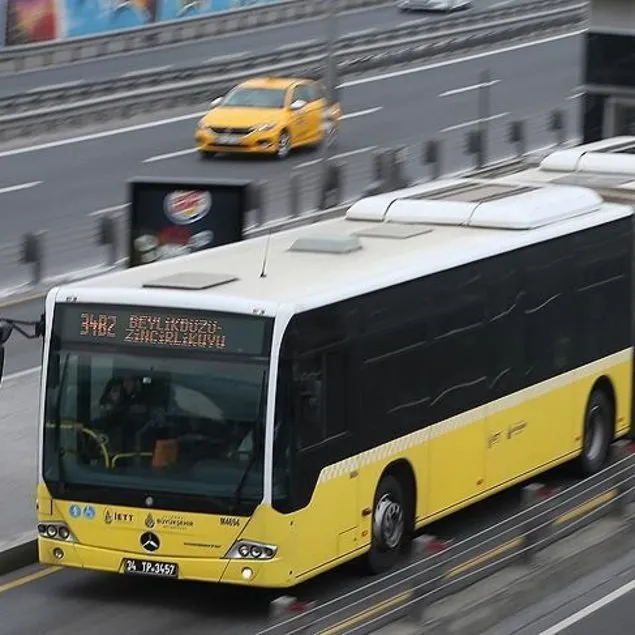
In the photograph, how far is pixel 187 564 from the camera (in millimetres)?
14008

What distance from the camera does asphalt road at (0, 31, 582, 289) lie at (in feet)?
110

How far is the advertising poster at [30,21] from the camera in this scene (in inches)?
2217

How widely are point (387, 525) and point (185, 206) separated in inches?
227

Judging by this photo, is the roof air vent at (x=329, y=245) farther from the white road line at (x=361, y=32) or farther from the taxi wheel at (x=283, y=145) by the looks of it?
the white road line at (x=361, y=32)

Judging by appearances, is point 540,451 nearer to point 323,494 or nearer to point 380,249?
point 380,249

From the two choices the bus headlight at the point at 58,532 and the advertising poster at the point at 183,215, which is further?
the advertising poster at the point at 183,215

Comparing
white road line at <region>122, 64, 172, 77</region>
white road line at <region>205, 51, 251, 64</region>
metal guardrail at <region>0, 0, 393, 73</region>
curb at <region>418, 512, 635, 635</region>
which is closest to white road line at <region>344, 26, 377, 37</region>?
metal guardrail at <region>0, 0, 393, 73</region>

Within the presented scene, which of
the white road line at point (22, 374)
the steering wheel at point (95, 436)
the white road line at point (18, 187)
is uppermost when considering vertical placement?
the steering wheel at point (95, 436)

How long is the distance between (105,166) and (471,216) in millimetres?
23665

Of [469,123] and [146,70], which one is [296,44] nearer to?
[146,70]

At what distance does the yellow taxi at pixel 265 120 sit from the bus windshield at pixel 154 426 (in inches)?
1048

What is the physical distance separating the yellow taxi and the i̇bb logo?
67.9ft

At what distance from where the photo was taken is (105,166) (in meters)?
40.1

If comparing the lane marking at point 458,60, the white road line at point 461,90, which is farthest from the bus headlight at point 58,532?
the lane marking at point 458,60
